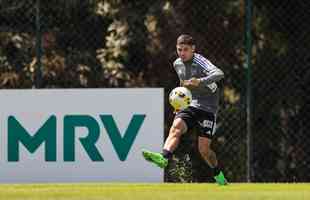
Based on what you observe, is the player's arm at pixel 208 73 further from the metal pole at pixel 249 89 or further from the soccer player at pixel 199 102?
the metal pole at pixel 249 89

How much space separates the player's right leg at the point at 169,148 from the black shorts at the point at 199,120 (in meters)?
0.06

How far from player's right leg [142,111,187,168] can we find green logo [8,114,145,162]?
5.17 feet

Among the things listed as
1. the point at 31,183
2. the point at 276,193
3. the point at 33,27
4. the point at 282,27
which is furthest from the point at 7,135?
the point at 282,27

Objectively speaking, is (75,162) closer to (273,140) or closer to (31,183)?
(31,183)

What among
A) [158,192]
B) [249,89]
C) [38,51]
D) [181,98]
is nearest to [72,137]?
[38,51]

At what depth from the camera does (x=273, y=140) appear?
16875mm

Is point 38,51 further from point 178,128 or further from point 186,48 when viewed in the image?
point 178,128

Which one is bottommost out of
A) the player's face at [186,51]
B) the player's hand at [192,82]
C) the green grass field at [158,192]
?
the green grass field at [158,192]

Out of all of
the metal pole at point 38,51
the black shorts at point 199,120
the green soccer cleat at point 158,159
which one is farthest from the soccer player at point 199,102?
the metal pole at point 38,51

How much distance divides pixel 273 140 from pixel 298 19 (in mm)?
1936

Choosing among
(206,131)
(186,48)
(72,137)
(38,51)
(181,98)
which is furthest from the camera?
(38,51)

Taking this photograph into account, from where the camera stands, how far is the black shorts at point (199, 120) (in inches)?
490

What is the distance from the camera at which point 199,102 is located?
12539mm

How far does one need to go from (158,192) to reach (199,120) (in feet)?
5.80
